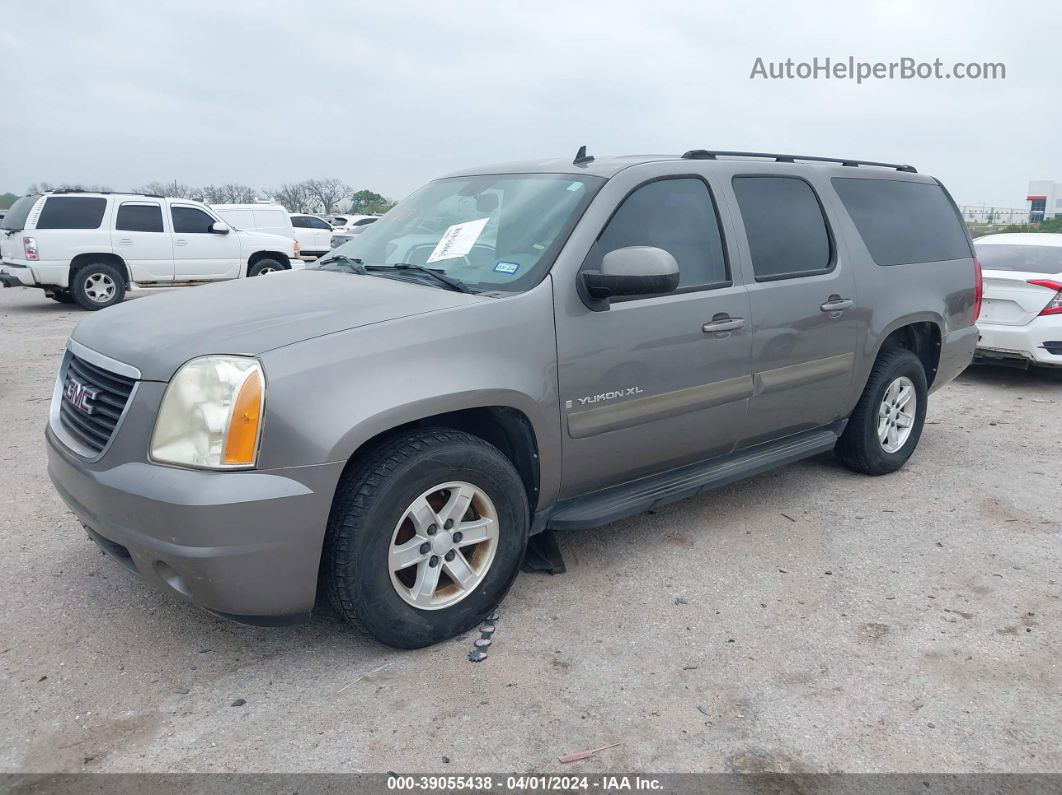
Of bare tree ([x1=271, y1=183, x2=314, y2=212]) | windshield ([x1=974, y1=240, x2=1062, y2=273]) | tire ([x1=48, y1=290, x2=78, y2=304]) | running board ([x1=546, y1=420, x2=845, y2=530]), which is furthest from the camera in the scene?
bare tree ([x1=271, y1=183, x2=314, y2=212])

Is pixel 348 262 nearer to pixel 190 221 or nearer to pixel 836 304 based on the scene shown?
pixel 836 304

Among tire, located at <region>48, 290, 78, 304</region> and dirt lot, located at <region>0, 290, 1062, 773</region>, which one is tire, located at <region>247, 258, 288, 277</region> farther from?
dirt lot, located at <region>0, 290, 1062, 773</region>

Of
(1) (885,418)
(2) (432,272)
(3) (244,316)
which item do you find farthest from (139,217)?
(1) (885,418)

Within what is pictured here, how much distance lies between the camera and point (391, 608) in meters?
2.97

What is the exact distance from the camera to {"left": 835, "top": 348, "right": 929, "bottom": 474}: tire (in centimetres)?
494

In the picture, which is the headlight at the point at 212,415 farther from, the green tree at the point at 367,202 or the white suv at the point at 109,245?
the green tree at the point at 367,202

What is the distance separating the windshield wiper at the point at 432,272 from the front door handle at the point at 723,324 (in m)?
1.11

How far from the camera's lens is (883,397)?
5.02 meters

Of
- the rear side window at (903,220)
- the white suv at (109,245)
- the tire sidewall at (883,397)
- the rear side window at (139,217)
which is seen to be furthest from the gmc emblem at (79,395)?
the rear side window at (139,217)

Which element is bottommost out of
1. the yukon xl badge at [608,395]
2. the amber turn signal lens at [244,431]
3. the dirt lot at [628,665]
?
the dirt lot at [628,665]

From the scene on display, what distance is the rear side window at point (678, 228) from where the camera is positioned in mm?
3643

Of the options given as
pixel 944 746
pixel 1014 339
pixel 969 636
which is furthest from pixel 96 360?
pixel 1014 339

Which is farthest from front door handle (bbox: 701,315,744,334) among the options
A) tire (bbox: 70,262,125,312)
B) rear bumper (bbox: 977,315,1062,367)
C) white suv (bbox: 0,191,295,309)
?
tire (bbox: 70,262,125,312)

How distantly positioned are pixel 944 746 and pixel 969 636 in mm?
805
